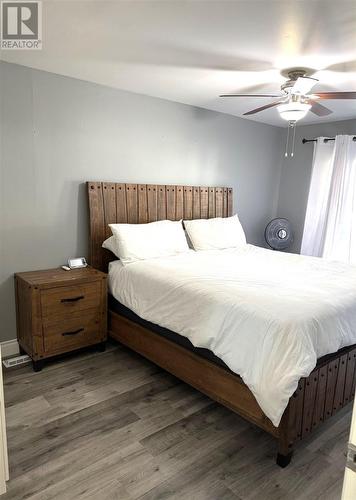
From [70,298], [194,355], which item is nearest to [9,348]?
[70,298]

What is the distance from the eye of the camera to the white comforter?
1749 mm

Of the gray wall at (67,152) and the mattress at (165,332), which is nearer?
the mattress at (165,332)

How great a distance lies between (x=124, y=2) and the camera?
1.63 m

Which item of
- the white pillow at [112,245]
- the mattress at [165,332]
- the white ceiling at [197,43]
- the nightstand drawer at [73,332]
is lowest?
the nightstand drawer at [73,332]

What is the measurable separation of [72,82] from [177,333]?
222cm

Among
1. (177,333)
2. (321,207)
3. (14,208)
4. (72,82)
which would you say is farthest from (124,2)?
(321,207)

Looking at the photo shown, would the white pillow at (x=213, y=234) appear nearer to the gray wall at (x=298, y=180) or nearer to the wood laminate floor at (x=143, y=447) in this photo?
the gray wall at (x=298, y=180)

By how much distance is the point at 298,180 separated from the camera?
469 cm

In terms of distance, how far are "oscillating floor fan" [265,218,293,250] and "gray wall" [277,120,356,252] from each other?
0.31 metres

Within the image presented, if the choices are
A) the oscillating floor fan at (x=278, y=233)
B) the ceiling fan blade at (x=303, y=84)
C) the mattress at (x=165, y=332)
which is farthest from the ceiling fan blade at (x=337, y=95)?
the oscillating floor fan at (x=278, y=233)

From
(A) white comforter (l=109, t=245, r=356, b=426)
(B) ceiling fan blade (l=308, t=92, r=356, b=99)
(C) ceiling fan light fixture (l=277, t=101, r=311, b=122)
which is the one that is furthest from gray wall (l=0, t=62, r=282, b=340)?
(B) ceiling fan blade (l=308, t=92, r=356, b=99)

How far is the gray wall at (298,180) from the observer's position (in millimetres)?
4453

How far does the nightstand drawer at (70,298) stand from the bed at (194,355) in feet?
0.94

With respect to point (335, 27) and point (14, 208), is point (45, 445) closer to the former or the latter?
point (14, 208)
